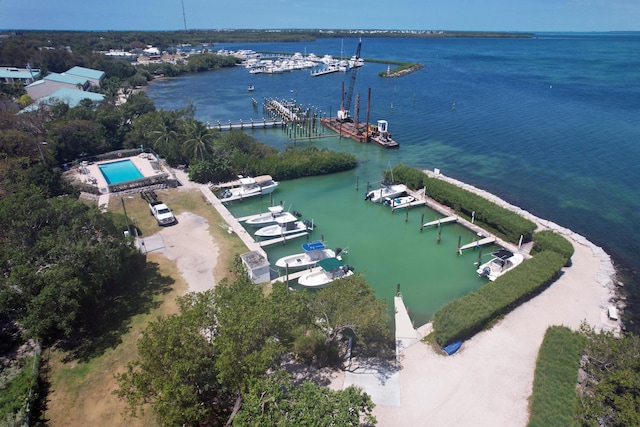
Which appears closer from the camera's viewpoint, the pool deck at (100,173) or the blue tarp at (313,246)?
the blue tarp at (313,246)

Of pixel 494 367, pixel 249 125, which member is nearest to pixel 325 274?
pixel 494 367

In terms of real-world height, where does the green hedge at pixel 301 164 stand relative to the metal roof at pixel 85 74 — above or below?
below

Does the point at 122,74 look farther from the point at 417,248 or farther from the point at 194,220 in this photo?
the point at 417,248

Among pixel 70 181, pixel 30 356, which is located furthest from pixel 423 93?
pixel 30 356

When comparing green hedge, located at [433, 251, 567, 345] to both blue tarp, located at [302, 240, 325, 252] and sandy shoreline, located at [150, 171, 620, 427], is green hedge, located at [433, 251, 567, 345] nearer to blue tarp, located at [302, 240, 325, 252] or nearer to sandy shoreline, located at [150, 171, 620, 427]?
sandy shoreline, located at [150, 171, 620, 427]

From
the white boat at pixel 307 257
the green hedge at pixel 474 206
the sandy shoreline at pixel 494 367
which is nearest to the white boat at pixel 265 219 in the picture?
the white boat at pixel 307 257

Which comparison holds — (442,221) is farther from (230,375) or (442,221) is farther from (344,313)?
(230,375)

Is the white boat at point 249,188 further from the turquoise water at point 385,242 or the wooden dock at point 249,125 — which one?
the wooden dock at point 249,125
